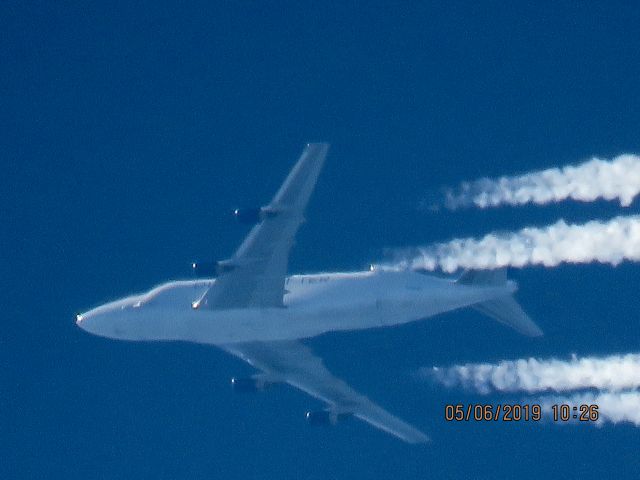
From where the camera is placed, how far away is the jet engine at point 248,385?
81.0m

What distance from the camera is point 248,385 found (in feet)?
266

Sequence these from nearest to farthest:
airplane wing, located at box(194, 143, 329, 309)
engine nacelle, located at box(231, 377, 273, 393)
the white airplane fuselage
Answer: airplane wing, located at box(194, 143, 329, 309), the white airplane fuselage, engine nacelle, located at box(231, 377, 273, 393)

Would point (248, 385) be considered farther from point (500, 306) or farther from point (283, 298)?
point (500, 306)

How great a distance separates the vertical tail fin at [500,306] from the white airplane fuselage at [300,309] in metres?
0.54

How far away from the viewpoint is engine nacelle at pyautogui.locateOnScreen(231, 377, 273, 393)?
81.0 metres

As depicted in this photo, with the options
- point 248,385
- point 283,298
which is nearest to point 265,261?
point 283,298

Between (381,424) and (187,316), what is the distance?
14753 millimetres

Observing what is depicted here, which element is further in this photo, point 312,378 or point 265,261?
point 312,378

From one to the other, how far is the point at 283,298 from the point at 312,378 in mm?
10819

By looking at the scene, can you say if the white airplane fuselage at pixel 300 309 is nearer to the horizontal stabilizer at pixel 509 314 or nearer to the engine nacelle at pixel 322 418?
the horizontal stabilizer at pixel 509 314

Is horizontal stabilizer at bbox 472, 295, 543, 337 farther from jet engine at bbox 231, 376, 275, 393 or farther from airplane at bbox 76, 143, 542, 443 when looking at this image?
jet engine at bbox 231, 376, 275, 393

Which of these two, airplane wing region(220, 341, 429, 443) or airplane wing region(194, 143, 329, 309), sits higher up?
airplane wing region(194, 143, 329, 309)

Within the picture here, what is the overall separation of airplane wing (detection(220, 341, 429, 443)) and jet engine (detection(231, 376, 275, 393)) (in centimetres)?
58

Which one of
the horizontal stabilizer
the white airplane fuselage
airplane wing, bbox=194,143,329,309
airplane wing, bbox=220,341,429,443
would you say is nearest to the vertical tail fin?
the horizontal stabilizer
